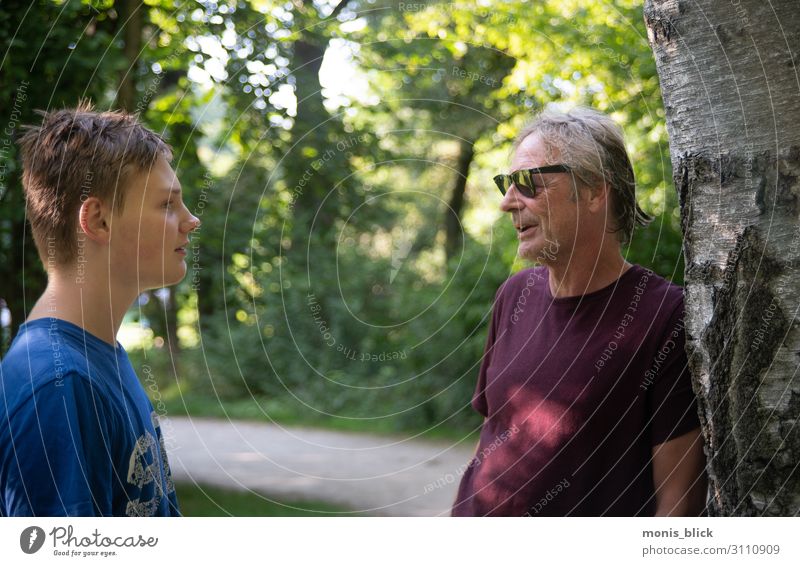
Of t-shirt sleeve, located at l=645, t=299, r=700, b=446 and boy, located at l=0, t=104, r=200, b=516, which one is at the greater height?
boy, located at l=0, t=104, r=200, b=516

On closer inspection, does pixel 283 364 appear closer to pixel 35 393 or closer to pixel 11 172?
pixel 11 172

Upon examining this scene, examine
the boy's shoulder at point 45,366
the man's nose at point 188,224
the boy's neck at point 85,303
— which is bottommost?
the boy's shoulder at point 45,366

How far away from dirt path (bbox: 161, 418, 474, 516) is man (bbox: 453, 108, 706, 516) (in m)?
3.76

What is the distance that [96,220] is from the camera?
1.79 m

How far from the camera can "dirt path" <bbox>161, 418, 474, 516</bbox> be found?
660 cm

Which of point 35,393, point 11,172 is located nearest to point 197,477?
point 11,172

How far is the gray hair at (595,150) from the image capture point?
2.15 meters

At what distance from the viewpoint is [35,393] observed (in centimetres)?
148

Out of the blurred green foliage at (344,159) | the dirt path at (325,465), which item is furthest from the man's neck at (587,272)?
the dirt path at (325,465)

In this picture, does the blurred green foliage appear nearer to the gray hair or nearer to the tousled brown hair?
the gray hair

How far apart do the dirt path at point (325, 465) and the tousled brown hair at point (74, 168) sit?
4.22m

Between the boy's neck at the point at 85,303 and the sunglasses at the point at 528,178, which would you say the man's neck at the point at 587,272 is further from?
the boy's neck at the point at 85,303

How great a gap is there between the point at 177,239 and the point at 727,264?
4.16 feet

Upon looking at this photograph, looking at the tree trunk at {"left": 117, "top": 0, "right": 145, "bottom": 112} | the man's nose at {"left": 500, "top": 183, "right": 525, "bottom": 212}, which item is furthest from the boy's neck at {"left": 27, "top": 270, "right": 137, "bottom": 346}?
the tree trunk at {"left": 117, "top": 0, "right": 145, "bottom": 112}
